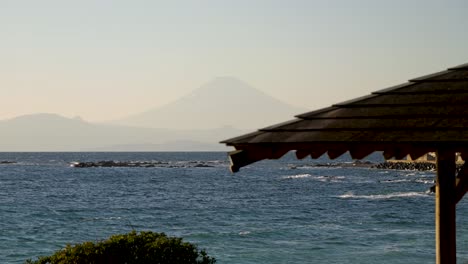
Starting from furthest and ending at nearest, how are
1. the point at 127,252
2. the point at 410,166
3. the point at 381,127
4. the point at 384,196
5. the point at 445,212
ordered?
the point at 410,166 < the point at 384,196 < the point at 127,252 < the point at 445,212 < the point at 381,127

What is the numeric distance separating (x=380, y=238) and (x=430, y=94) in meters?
29.2

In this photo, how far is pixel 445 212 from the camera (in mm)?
10062

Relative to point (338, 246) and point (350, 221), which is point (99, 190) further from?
point (338, 246)

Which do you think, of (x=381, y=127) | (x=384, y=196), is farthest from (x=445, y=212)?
(x=384, y=196)

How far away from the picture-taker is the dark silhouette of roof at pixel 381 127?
8.98 m

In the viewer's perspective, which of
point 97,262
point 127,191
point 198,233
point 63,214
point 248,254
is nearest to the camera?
point 97,262

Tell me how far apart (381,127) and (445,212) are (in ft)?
5.26

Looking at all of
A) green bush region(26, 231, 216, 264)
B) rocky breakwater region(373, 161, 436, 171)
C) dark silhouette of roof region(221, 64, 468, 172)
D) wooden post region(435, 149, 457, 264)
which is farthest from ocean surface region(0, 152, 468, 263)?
rocky breakwater region(373, 161, 436, 171)

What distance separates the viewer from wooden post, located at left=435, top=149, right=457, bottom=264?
10.0m

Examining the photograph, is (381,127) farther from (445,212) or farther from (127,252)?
(127,252)

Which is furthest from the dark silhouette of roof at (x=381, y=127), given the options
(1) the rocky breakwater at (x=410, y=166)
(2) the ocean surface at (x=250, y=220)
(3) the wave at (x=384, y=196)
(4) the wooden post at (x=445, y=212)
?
(1) the rocky breakwater at (x=410, y=166)

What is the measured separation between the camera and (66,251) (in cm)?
1417

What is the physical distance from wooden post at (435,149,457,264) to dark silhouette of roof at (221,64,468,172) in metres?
0.86

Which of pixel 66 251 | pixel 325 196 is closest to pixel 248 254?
pixel 66 251
